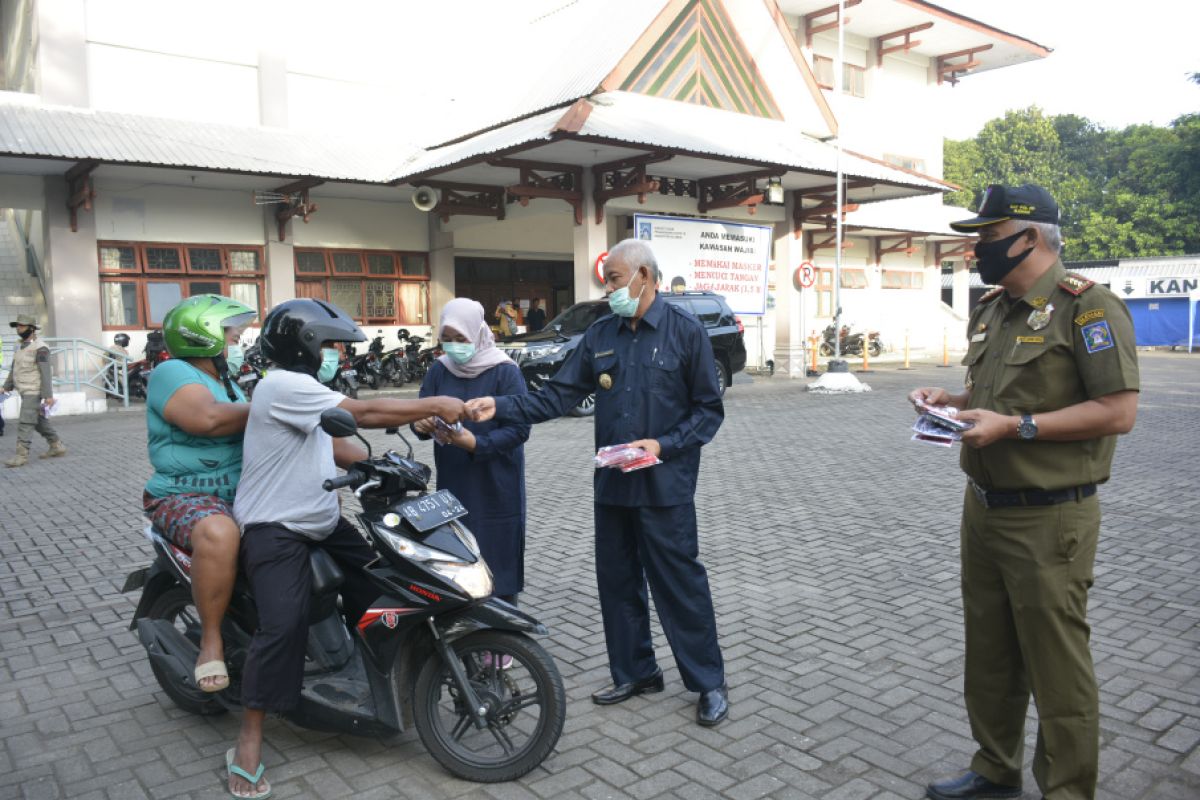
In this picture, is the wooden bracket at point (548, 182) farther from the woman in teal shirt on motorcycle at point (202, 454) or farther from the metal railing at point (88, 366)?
the woman in teal shirt on motorcycle at point (202, 454)

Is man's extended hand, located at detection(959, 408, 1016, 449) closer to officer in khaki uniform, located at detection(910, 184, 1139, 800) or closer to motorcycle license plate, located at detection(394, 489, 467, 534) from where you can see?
officer in khaki uniform, located at detection(910, 184, 1139, 800)

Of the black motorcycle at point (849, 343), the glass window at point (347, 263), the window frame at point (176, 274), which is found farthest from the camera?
the black motorcycle at point (849, 343)

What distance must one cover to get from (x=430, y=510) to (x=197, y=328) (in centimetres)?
113

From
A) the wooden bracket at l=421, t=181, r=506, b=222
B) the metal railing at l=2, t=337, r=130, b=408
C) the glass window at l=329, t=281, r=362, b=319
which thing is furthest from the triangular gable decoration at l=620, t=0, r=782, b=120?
the metal railing at l=2, t=337, r=130, b=408

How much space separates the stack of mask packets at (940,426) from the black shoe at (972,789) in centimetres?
120

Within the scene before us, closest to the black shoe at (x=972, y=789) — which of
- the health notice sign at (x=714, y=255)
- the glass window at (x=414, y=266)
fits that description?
the health notice sign at (x=714, y=255)

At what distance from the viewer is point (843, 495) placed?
8070mm

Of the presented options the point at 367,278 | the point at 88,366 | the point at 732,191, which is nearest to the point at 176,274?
the point at 88,366

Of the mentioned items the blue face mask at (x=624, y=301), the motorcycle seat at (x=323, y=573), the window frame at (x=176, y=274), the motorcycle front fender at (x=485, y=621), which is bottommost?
the motorcycle front fender at (x=485, y=621)

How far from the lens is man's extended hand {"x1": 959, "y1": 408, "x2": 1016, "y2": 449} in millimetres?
2641

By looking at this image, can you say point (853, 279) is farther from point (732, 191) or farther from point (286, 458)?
point (286, 458)

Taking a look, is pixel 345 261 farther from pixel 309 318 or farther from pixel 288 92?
pixel 309 318

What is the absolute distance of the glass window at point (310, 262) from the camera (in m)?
19.7

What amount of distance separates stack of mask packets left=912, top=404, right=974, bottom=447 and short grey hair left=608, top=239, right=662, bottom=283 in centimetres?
132
